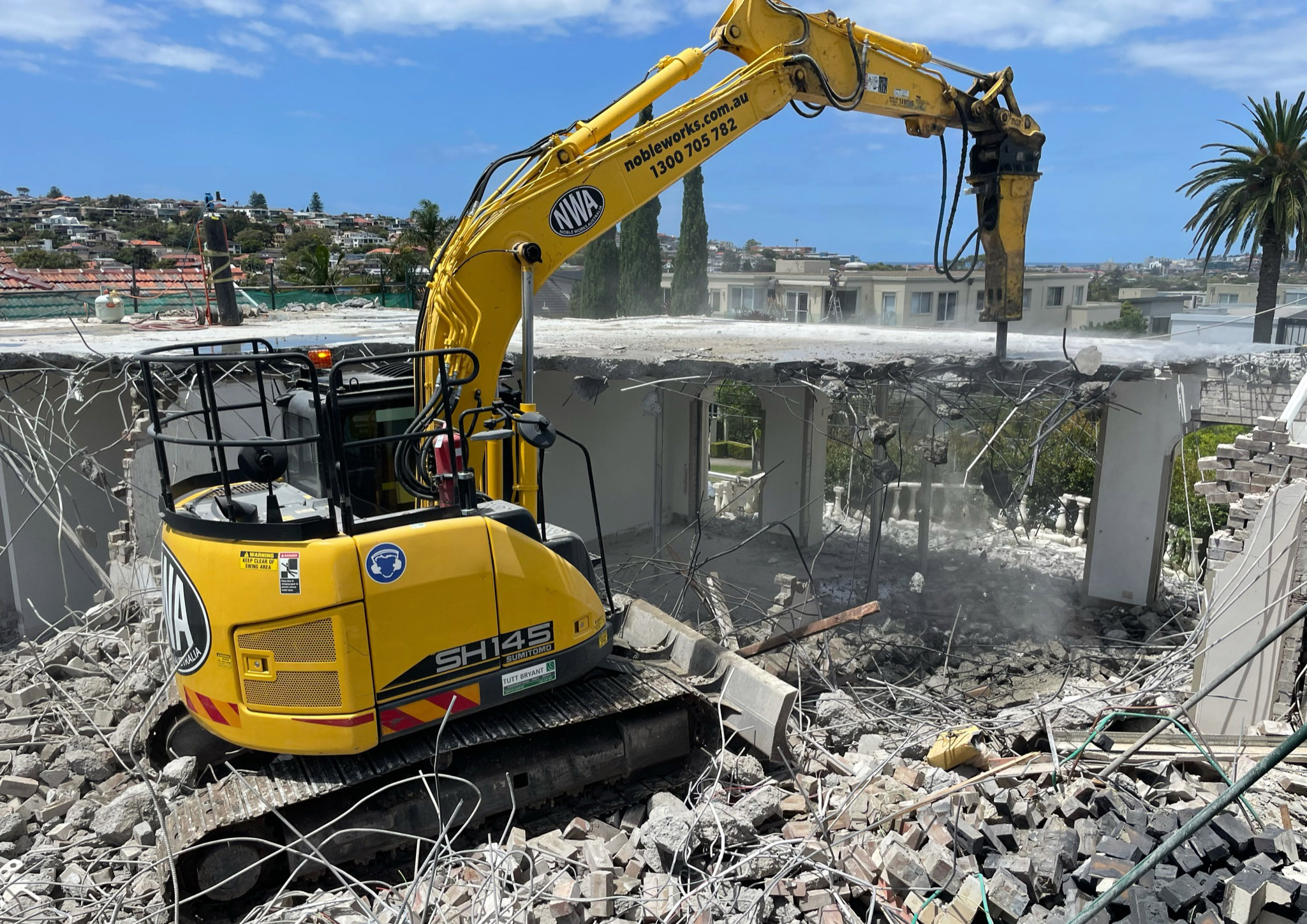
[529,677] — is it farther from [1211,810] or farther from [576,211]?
[1211,810]

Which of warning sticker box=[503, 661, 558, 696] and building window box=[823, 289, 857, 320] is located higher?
building window box=[823, 289, 857, 320]

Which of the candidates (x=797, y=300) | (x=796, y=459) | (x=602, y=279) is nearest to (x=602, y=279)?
(x=602, y=279)

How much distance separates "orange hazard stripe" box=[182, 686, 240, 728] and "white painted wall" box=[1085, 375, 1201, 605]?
A: 31.2 ft

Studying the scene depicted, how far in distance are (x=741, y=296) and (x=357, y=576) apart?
114 ft

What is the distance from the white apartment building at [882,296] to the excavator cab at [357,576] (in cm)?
2404

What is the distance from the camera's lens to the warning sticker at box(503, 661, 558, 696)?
5.38 metres

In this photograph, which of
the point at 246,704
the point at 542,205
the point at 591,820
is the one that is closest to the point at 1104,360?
the point at 542,205

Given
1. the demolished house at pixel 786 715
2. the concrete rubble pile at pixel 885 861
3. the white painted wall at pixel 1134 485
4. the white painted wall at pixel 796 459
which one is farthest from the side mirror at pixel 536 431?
the white painted wall at pixel 796 459

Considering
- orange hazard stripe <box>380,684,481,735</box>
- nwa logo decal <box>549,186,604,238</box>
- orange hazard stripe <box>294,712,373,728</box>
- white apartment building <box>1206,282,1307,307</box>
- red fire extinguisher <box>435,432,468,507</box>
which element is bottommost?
orange hazard stripe <box>380,684,481,735</box>

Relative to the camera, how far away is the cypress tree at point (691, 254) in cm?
3306

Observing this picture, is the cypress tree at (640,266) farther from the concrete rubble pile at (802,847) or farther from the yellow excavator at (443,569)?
the concrete rubble pile at (802,847)

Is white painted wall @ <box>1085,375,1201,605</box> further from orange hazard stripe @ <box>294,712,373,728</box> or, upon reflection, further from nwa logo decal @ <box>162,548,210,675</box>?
nwa logo decal @ <box>162,548,210,675</box>

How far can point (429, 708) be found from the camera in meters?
5.07

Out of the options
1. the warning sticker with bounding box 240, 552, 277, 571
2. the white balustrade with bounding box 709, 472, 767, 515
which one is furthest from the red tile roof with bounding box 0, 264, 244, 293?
the warning sticker with bounding box 240, 552, 277, 571
